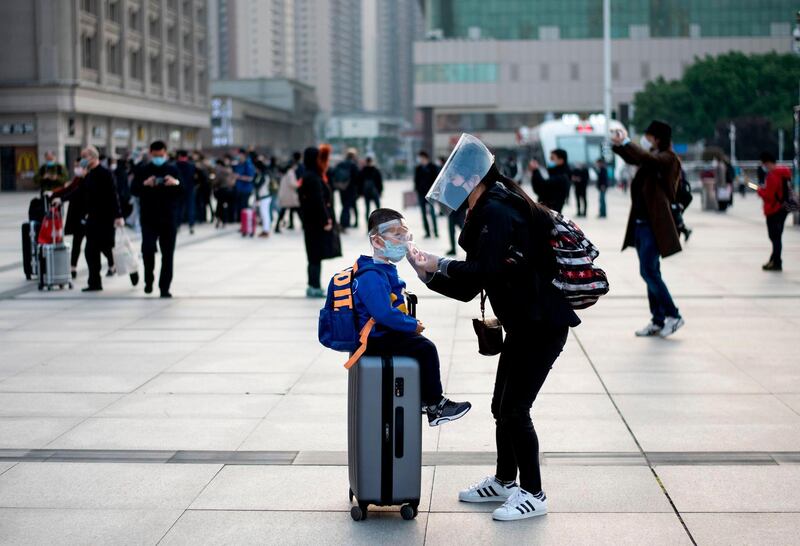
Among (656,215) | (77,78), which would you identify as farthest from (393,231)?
(77,78)

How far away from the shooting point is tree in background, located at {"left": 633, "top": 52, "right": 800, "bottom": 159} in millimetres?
78188

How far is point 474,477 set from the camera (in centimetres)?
606

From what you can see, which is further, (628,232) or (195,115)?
(195,115)

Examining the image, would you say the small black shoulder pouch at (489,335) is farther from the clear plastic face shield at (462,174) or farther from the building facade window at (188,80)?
the building facade window at (188,80)

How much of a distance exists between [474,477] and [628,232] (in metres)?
5.16

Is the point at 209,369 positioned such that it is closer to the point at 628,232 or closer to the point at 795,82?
the point at 628,232

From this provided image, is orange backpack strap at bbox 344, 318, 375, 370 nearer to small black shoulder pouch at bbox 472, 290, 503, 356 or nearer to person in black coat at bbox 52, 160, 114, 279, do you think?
small black shoulder pouch at bbox 472, 290, 503, 356

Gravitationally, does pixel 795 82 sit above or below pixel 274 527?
above

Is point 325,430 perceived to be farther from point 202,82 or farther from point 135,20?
point 202,82

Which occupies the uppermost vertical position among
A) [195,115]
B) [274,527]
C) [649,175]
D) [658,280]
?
[195,115]

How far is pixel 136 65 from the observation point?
235ft

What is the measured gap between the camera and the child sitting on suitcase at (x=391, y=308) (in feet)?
17.2

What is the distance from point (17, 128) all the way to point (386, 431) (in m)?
58.8

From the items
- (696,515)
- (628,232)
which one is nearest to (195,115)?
(628,232)
